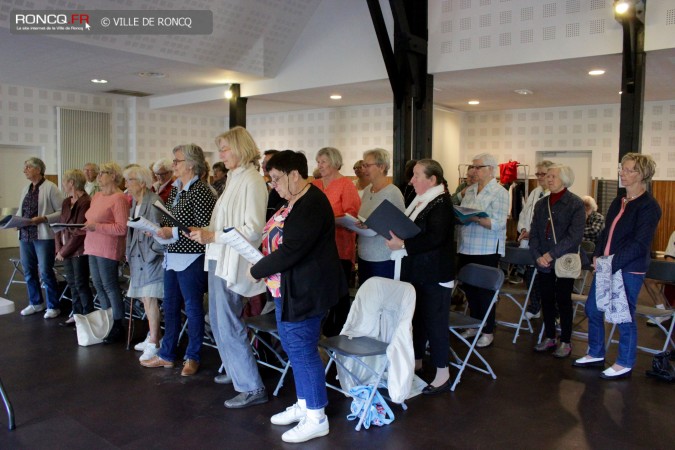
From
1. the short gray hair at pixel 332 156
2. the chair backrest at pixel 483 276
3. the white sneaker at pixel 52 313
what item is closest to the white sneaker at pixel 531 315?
the chair backrest at pixel 483 276

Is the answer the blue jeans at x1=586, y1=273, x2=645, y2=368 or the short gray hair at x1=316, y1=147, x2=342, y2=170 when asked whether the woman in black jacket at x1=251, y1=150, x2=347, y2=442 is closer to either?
the short gray hair at x1=316, y1=147, x2=342, y2=170

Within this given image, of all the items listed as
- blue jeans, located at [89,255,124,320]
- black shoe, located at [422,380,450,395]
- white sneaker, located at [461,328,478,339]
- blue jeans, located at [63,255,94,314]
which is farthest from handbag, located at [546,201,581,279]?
blue jeans, located at [63,255,94,314]

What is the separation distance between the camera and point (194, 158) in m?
3.90

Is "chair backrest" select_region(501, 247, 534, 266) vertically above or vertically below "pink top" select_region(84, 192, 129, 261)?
below

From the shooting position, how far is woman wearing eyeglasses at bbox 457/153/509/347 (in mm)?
4660

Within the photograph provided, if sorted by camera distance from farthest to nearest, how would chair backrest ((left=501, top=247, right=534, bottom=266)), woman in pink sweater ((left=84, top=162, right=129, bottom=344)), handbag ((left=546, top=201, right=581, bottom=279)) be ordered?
1. chair backrest ((left=501, top=247, right=534, bottom=266))
2. woman in pink sweater ((left=84, top=162, right=129, bottom=344))
3. handbag ((left=546, top=201, right=581, bottom=279))

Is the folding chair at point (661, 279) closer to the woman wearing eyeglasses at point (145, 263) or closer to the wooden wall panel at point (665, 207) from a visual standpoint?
the woman wearing eyeglasses at point (145, 263)

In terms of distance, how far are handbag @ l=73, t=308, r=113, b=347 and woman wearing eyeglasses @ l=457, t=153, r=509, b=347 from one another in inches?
120

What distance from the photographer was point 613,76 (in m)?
7.70

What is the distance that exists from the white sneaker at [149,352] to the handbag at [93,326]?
0.67 meters

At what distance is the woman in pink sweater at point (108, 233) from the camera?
465cm

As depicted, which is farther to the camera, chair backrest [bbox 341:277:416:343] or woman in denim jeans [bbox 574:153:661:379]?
woman in denim jeans [bbox 574:153:661:379]

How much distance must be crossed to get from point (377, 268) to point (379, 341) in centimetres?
93

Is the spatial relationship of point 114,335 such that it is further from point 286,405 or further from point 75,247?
point 286,405
